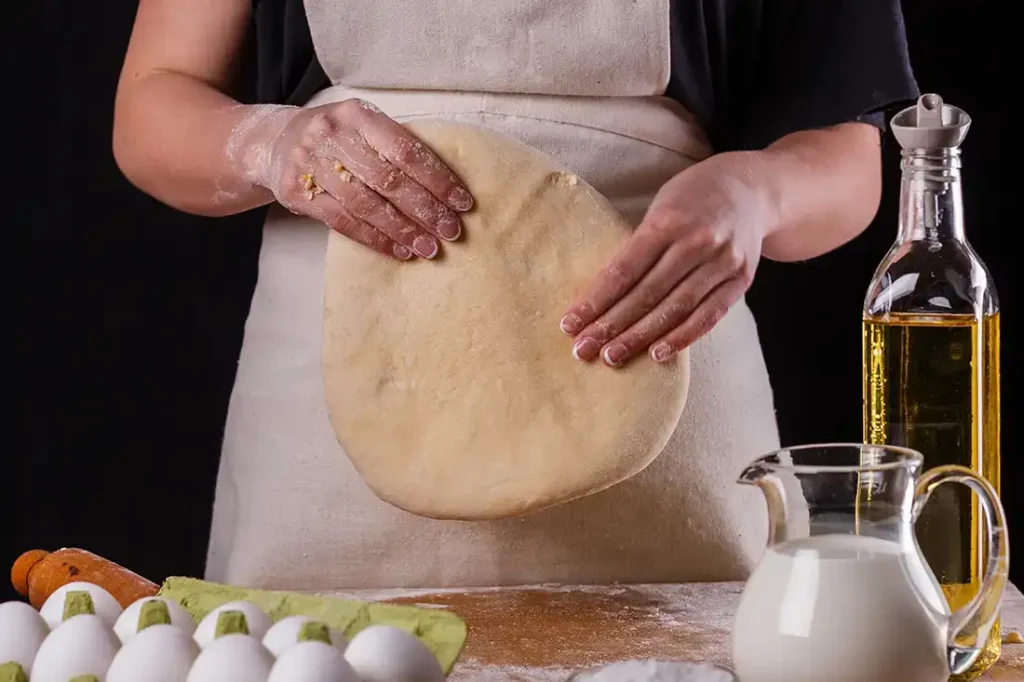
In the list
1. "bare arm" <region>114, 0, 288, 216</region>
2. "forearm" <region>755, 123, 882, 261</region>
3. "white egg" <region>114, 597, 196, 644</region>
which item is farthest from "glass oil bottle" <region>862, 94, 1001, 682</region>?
"bare arm" <region>114, 0, 288, 216</region>

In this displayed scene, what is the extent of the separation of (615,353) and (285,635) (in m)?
0.44

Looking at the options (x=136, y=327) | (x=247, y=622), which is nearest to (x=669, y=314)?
(x=247, y=622)

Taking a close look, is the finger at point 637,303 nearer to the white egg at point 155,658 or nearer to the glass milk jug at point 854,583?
the glass milk jug at point 854,583

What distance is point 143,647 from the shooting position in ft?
2.39

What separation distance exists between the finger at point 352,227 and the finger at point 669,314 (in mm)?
204

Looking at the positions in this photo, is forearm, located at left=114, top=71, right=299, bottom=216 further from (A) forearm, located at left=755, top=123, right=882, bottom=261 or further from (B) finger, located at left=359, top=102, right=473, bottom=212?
(A) forearm, located at left=755, top=123, right=882, bottom=261

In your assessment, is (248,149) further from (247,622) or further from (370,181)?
(247,622)

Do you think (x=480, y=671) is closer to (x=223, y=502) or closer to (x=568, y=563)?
(x=568, y=563)

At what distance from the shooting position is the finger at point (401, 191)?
109 centimetres

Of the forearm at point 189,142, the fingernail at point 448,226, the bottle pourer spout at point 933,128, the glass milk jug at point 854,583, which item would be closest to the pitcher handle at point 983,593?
the glass milk jug at point 854,583

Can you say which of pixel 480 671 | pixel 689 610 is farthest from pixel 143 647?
pixel 689 610

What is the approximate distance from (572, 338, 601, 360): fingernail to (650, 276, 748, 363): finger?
0.17 feet

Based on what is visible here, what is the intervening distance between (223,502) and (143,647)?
77cm

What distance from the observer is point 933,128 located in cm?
90
